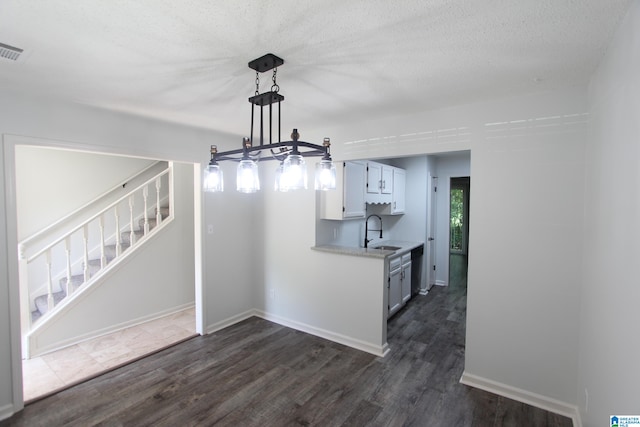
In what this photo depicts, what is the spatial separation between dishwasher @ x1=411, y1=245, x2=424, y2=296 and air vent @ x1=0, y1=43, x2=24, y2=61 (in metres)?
4.72

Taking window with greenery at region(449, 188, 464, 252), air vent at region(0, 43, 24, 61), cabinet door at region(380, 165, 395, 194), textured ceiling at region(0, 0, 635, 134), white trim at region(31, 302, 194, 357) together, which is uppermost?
textured ceiling at region(0, 0, 635, 134)

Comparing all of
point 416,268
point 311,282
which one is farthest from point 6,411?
point 416,268

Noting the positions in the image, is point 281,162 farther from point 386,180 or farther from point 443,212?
point 443,212

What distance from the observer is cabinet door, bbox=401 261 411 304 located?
4535 millimetres

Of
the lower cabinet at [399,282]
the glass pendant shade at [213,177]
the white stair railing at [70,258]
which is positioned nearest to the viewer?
the glass pendant shade at [213,177]

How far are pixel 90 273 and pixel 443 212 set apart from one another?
568 cm

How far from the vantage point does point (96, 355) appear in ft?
10.9

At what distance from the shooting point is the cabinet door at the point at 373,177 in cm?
430

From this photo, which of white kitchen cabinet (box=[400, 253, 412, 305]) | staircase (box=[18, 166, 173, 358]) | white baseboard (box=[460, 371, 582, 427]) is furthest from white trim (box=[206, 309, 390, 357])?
A: staircase (box=[18, 166, 173, 358])

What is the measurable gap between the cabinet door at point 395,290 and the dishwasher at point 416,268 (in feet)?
2.31

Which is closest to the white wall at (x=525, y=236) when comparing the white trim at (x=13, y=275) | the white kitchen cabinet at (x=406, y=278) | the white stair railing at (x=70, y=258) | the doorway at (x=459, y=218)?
the white kitchen cabinet at (x=406, y=278)

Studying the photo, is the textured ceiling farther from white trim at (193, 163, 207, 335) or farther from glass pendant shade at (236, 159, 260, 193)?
white trim at (193, 163, 207, 335)

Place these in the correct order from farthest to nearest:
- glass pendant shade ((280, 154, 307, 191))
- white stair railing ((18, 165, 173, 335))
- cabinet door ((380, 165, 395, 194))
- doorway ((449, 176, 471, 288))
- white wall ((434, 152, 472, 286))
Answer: doorway ((449, 176, 471, 288)) → white wall ((434, 152, 472, 286)) → cabinet door ((380, 165, 395, 194)) → white stair railing ((18, 165, 173, 335)) → glass pendant shade ((280, 154, 307, 191))

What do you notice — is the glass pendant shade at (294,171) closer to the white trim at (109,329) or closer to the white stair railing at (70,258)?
the white stair railing at (70,258)
